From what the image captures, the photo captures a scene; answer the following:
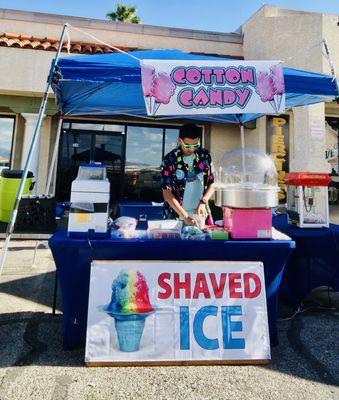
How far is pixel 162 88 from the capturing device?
2.97m

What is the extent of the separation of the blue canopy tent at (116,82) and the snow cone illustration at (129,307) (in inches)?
72.9

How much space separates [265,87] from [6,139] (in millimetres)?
8757

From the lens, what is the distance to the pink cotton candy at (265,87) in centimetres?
309

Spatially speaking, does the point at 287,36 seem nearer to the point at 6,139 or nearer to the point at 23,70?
the point at 23,70

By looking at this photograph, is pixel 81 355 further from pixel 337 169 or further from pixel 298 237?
pixel 337 169

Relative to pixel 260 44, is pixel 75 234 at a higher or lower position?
lower

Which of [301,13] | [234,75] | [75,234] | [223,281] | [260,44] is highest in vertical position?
[301,13]

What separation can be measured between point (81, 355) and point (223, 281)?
4.24ft

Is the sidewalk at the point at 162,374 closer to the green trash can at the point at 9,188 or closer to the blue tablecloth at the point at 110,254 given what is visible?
the blue tablecloth at the point at 110,254

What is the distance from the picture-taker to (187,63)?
3.04m

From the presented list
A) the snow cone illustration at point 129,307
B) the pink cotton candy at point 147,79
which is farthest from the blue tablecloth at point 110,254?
the pink cotton candy at point 147,79

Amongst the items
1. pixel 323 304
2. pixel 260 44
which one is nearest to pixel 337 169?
pixel 260 44

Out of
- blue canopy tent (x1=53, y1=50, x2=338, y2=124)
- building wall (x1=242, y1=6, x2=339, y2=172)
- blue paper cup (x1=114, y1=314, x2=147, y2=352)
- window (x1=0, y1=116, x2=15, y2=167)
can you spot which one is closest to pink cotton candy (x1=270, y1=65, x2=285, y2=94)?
blue canopy tent (x1=53, y1=50, x2=338, y2=124)

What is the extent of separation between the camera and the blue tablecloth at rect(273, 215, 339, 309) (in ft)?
10.9
